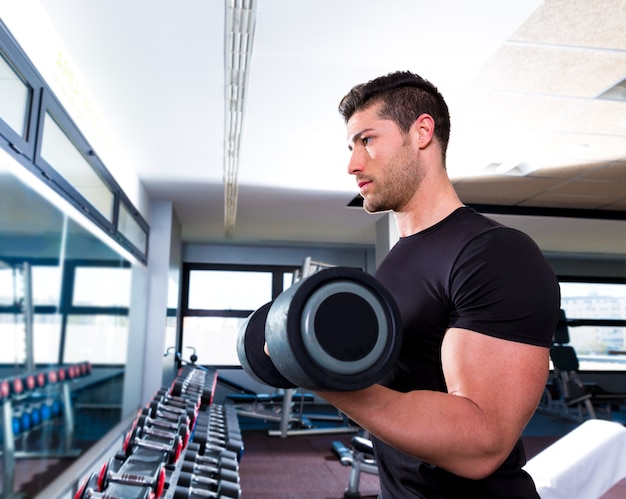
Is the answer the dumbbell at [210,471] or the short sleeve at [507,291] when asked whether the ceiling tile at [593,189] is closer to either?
the dumbbell at [210,471]

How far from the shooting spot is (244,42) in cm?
A: 206

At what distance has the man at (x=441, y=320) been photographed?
1.63 feet

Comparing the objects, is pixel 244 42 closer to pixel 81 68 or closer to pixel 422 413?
pixel 81 68

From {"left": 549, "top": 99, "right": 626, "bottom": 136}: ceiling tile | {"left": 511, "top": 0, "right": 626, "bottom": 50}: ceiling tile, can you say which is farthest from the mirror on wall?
{"left": 549, "top": 99, "right": 626, "bottom": 136}: ceiling tile

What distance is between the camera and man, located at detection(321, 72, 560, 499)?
50cm

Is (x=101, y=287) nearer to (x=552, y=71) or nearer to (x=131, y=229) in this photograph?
(x=131, y=229)

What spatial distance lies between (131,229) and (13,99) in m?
2.21

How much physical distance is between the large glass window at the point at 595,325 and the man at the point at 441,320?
284 inches

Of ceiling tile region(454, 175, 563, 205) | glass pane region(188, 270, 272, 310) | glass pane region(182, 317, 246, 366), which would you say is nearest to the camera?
ceiling tile region(454, 175, 563, 205)

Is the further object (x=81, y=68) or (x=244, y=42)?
(x=81, y=68)

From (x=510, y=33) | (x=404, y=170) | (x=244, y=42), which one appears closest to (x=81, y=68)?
(x=244, y=42)

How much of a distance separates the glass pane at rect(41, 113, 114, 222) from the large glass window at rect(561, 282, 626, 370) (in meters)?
6.34

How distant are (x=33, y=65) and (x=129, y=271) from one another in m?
2.21

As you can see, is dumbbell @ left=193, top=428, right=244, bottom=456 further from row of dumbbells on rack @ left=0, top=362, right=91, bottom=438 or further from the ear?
the ear
